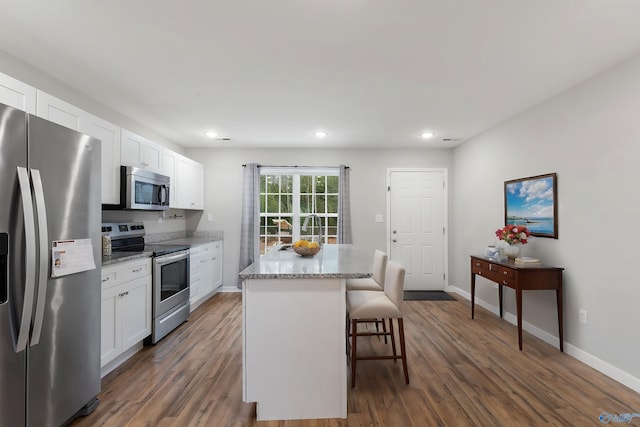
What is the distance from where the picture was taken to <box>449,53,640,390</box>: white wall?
225 cm

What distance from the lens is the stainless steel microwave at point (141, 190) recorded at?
2.94m

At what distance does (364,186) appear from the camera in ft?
16.6

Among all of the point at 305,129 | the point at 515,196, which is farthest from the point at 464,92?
the point at 305,129

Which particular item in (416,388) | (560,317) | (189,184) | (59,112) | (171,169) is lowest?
(416,388)

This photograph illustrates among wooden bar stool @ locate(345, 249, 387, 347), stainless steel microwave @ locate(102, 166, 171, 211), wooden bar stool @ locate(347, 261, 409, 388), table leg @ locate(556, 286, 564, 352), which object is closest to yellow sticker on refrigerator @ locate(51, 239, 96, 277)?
stainless steel microwave @ locate(102, 166, 171, 211)

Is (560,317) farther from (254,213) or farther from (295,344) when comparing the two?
(254,213)

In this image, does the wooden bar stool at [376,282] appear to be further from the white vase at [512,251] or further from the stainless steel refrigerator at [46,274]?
the stainless steel refrigerator at [46,274]

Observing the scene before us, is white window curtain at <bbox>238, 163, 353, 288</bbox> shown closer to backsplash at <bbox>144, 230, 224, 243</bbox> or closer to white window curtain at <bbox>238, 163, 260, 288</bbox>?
white window curtain at <bbox>238, 163, 260, 288</bbox>

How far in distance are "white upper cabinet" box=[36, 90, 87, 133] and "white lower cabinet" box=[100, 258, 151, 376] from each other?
3.69 feet

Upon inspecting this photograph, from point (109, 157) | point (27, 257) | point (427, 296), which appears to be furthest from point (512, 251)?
point (109, 157)

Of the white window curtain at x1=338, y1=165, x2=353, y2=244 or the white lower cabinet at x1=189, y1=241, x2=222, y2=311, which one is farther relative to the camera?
the white window curtain at x1=338, y1=165, x2=353, y2=244

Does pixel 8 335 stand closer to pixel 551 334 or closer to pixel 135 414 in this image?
pixel 135 414

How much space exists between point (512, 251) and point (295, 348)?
2.59 metres

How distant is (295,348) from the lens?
6.20ft
